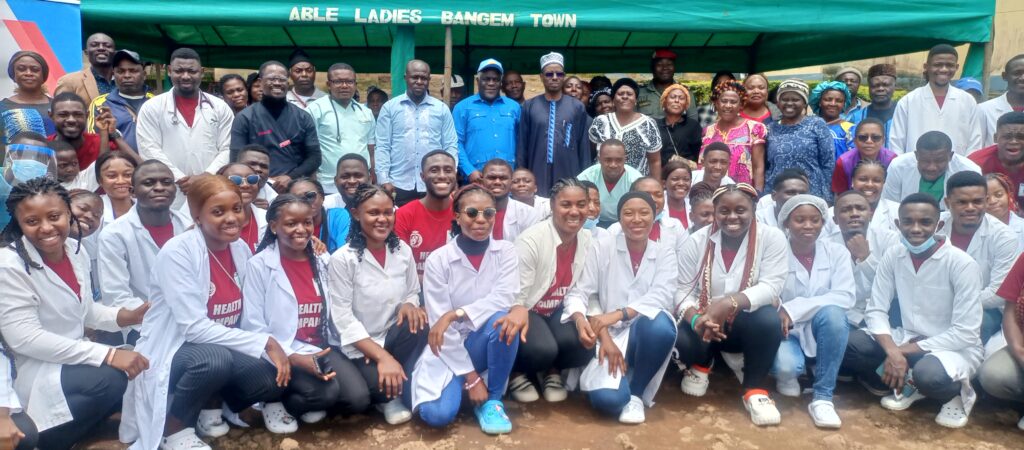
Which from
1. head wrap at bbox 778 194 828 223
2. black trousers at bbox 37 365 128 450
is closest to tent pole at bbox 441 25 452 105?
head wrap at bbox 778 194 828 223

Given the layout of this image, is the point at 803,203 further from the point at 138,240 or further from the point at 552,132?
the point at 138,240

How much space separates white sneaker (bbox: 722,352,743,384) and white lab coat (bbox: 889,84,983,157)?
257 centimetres

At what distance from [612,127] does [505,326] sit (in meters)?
2.53

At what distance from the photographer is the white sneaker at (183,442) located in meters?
3.08

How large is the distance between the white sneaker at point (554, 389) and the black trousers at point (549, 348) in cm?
7

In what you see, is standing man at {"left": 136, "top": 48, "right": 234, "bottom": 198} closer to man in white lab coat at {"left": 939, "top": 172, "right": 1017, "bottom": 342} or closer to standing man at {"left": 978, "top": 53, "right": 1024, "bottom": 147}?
man in white lab coat at {"left": 939, "top": 172, "right": 1017, "bottom": 342}

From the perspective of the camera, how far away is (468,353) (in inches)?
141

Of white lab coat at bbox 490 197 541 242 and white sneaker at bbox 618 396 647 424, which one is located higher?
white lab coat at bbox 490 197 541 242

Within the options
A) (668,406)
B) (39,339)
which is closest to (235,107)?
(39,339)

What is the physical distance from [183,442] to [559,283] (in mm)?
1918

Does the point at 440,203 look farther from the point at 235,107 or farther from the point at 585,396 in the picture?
the point at 235,107

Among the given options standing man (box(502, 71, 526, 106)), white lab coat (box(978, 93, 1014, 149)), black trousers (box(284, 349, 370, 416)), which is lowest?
black trousers (box(284, 349, 370, 416))

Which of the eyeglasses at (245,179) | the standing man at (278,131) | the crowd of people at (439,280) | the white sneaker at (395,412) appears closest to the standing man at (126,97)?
the crowd of people at (439,280)

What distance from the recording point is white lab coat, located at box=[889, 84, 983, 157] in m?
5.40
